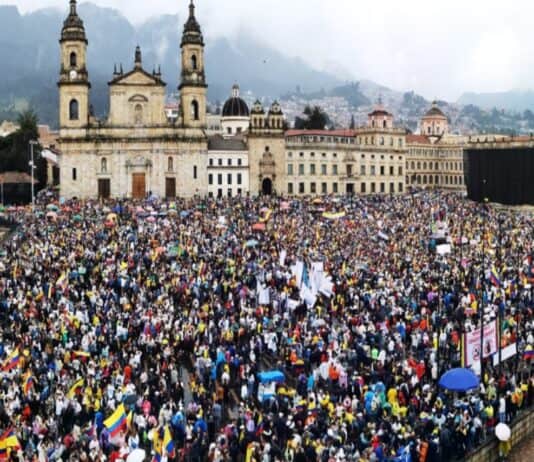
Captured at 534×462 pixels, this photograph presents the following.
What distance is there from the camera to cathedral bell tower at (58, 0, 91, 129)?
6456 centimetres

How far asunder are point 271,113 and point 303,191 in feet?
27.0

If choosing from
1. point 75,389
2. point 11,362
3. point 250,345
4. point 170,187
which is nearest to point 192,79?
point 170,187

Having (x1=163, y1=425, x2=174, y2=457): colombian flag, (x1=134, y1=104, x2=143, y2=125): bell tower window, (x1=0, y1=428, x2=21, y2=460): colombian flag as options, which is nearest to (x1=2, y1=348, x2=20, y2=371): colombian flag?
(x1=0, y1=428, x2=21, y2=460): colombian flag

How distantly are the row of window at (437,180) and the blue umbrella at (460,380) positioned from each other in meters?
91.3

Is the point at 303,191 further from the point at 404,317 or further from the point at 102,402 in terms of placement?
the point at 102,402

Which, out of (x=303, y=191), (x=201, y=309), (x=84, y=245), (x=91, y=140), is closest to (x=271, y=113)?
(x=303, y=191)

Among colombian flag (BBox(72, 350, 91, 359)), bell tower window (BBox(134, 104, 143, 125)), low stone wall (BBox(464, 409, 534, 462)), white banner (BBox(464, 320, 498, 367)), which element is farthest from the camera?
bell tower window (BBox(134, 104, 143, 125))

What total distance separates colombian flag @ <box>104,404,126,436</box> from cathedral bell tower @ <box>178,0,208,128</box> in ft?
172

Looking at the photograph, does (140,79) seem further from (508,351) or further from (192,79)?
(508,351)

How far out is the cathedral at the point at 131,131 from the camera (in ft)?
213

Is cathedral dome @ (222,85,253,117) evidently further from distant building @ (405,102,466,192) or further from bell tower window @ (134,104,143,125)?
bell tower window @ (134,104,143,125)

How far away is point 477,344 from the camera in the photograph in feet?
62.2

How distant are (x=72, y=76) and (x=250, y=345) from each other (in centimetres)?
4775

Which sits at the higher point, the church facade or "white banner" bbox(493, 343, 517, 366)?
the church facade
